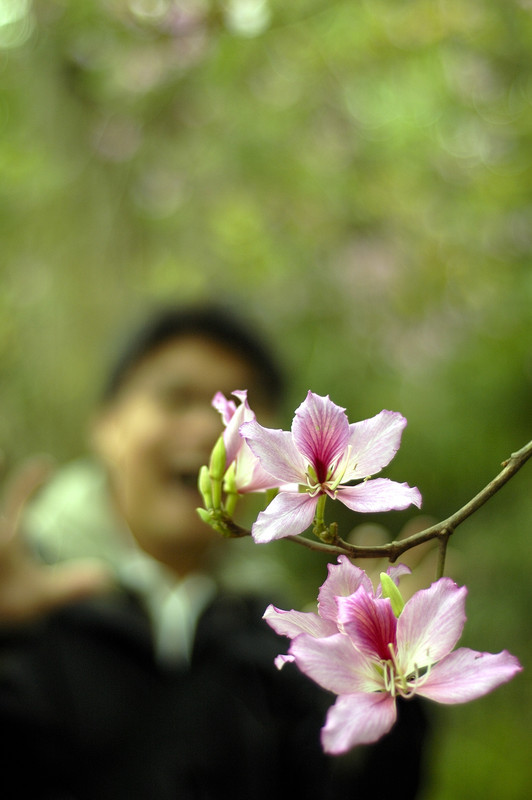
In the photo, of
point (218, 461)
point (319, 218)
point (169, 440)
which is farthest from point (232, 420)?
point (319, 218)

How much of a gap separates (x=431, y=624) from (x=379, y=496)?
4cm

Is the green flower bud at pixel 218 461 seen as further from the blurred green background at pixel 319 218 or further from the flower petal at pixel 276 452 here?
the blurred green background at pixel 319 218

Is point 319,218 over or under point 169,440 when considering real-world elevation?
over

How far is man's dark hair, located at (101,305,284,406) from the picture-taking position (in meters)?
0.94

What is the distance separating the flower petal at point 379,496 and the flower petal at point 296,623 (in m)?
0.04

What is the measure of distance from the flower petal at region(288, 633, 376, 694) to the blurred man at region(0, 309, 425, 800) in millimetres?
489

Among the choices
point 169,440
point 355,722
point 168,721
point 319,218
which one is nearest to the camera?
point 355,722

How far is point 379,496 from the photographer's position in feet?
0.81

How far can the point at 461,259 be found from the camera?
1.30 metres

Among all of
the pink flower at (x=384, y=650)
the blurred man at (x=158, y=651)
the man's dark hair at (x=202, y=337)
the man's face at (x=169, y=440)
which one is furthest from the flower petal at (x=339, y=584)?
the man's dark hair at (x=202, y=337)

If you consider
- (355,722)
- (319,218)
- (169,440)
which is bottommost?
(355,722)

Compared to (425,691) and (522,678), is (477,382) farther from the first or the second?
(425,691)

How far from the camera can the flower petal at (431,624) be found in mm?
238

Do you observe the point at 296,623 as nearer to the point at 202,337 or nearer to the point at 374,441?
the point at 374,441
